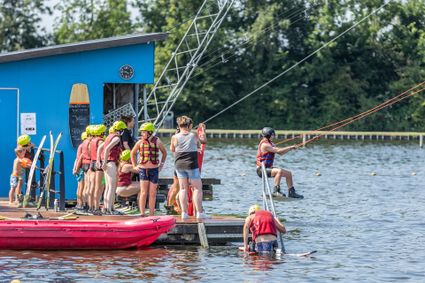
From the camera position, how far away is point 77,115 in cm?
2722

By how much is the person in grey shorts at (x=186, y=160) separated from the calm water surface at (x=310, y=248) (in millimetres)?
1057

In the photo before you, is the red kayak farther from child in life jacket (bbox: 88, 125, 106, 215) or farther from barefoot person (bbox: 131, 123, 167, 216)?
child in life jacket (bbox: 88, 125, 106, 215)

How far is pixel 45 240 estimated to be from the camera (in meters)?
22.5

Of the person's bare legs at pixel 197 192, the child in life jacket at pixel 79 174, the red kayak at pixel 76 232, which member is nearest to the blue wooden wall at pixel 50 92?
the child in life jacket at pixel 79 174

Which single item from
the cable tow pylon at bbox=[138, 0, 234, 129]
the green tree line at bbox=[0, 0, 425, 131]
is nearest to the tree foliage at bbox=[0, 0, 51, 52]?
the green tree line at bbox=[0, 0, 425, 131]

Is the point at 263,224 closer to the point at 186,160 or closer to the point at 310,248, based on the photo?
the point at 186,160

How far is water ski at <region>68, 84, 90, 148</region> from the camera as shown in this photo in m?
27.2

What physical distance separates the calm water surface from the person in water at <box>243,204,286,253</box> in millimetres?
340

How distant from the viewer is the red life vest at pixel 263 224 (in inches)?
885

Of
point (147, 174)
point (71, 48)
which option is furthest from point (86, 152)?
point (71, 48)

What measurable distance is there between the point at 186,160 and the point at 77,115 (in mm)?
4681

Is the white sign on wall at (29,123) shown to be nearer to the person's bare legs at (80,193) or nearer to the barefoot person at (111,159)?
the person's bare legs at (80,193)

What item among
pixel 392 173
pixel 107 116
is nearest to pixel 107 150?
pixel 107 116

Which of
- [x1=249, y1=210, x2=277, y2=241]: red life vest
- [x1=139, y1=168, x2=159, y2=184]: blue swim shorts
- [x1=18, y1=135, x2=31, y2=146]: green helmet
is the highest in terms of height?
[x1=18, y1=135, x2=31, y2=146]: green helmet
